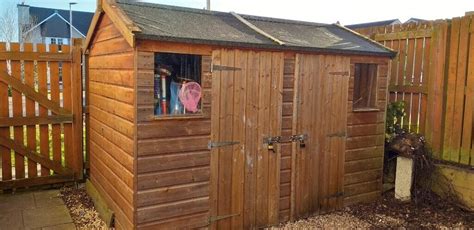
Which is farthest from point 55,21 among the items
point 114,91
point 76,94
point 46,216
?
point 114,91

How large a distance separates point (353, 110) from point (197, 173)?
2139 mm

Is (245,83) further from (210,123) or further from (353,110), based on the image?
(353,110)

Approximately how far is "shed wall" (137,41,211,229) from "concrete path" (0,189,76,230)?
1.29 meters

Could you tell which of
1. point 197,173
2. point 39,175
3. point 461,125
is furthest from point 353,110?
point 39,175

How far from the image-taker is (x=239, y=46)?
3.71 metres

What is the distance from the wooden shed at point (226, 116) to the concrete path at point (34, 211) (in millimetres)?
527

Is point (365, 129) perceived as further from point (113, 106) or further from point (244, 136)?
point (113, 106)

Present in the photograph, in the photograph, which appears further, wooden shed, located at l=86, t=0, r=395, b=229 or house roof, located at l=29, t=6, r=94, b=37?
house roof, located at l=29, t=6, r=94, b=37

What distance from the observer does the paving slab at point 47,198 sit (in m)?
4.75

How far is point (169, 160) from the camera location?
3.52m

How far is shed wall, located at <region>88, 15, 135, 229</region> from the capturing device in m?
3.45

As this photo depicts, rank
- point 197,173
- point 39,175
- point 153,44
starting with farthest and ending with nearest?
1. point 39,175
2. point 197,173
3. point 153,44

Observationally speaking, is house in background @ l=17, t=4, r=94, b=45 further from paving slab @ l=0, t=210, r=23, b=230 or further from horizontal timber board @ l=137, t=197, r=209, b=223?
horizontal timber board @ l=137, t=197, r=209, b=223

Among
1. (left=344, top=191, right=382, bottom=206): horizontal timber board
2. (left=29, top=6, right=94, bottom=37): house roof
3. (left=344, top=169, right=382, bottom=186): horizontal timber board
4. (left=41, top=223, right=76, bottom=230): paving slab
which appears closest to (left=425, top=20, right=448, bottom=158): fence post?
(left=344, top=169, right=382, bottom=186): horizontal timber board
